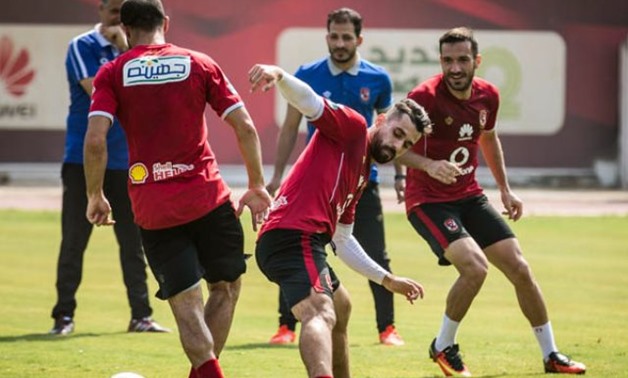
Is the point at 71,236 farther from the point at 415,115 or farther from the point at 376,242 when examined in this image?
the point at 415,115

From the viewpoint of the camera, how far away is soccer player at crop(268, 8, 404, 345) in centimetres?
1230

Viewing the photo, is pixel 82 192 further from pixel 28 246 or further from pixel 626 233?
pixel 626 233

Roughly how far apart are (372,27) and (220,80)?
85.7ft

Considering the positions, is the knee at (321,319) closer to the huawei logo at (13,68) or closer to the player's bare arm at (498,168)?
the player's bare arm at (498,168)

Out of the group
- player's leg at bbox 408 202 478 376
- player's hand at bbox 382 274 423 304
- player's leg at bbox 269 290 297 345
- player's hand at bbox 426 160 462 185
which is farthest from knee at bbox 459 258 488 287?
player's leg at bbox 269 290 297 345

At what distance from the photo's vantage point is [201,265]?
8.66 meters

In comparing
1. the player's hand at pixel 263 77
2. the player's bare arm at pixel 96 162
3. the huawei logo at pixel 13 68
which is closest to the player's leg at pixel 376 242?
the player's bare arm at pixel 96 162

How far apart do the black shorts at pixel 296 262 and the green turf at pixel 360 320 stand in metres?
2.04

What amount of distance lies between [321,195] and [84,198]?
4771 millimetres

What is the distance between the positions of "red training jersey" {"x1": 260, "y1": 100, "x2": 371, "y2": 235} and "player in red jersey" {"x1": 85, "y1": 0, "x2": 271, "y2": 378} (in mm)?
167

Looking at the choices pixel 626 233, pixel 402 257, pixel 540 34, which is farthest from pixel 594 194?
pixel 402 257

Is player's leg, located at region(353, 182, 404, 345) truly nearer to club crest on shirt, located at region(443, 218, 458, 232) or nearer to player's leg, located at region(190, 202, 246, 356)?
club crest on shirt, located at region(443, 218, 458, 232)

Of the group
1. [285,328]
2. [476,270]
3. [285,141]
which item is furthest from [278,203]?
[285,141]

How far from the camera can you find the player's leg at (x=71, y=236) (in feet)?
41.0
